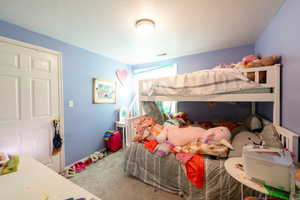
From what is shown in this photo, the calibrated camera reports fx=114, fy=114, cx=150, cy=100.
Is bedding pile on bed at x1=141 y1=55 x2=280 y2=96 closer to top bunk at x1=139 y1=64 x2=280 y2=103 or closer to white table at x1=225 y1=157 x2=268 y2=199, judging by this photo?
top bunk at x1=139 y1=64 x2=280 y2=103

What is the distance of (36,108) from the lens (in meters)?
1.73

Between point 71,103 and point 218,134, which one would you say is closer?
point 218,134

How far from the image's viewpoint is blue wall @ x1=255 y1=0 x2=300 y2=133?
39.6 inches

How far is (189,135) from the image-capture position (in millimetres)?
1617

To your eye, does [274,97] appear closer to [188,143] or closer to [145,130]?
[188,143]

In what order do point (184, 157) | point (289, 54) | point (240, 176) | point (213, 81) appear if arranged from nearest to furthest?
point (240, 176) < point (289, 54) < point (184, 157) < point (213, 81)

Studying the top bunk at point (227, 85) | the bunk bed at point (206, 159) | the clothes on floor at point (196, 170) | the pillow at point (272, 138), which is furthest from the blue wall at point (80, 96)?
the pillow at point (272, 138)

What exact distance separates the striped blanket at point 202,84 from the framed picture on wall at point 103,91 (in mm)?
1243

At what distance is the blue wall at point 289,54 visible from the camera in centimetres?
100

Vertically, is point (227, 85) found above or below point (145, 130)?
above

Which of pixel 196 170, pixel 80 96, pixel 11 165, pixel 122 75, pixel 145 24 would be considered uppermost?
pixel 145 24

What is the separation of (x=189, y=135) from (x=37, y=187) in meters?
1.60

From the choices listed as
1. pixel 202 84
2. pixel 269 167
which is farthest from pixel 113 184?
pixel 202 84

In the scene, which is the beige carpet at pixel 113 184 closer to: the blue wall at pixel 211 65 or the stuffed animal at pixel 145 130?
the stuffed animal at pixel 145 130
